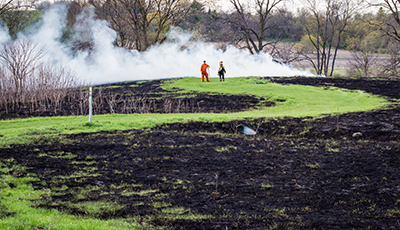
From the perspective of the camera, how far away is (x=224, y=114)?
635 inches

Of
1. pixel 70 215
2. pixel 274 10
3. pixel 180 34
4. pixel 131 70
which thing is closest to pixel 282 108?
pixel 70 215

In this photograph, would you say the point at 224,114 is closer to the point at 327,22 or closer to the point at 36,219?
the point at 36,219

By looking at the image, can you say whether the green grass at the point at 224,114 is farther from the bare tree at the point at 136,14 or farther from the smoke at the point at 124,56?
the bare tree at the point at 136,14

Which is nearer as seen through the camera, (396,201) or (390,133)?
(396,201)

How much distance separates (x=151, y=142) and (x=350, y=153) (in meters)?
5.32

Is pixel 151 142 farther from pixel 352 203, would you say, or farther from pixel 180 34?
pixel 180 34

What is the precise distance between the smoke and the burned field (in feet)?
64.2

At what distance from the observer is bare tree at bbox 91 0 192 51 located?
38062 millimetres

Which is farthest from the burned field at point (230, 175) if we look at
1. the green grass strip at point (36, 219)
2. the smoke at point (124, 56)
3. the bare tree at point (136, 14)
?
the bare tree at point (136, 14)

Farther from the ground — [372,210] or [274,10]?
[274,10]

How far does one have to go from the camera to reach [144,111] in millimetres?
17531

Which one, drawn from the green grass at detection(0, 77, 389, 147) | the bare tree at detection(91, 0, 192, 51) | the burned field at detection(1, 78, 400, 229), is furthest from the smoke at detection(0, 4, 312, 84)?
the burned field at detection(1, 78, 400, 229)

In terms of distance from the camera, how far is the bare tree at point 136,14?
125 feet

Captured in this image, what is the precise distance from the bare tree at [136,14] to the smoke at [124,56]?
5.39ft
